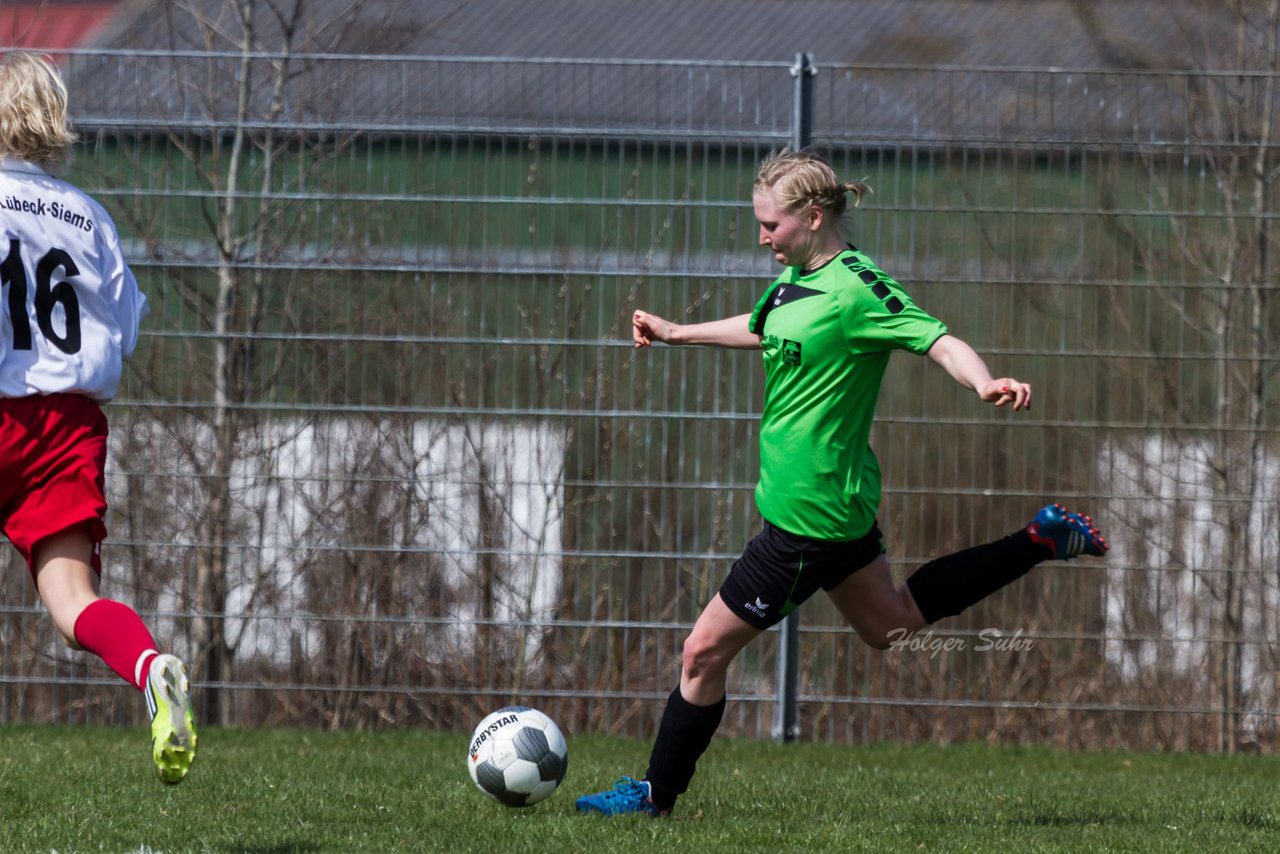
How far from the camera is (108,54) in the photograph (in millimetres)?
6609

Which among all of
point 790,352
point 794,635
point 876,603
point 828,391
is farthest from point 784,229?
point 794,635

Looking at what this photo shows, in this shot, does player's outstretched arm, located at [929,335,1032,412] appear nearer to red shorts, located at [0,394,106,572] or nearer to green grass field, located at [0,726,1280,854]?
green grass field, located at [0,726,1280,854]

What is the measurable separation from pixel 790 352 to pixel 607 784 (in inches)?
72.8

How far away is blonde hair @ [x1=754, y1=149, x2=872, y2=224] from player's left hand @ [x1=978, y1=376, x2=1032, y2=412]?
83 centimetres

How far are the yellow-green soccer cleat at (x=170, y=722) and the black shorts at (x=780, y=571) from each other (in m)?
1.57

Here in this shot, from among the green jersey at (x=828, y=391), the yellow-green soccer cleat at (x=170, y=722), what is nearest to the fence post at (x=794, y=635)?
the green jersey at (x=828, y=391)

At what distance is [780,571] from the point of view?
14.0ft

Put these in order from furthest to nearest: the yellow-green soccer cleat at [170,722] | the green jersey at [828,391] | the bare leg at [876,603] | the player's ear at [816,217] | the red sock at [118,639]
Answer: the bare leg at [876,603]
the player's ear at [816,217]
the green jersey at [828,391]
the red sock at [118,639]
the yellow-green soccer cleat at [170,722]

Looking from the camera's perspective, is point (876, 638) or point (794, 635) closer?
point (876, 638)

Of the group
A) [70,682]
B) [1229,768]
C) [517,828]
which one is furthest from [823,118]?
[517,828]

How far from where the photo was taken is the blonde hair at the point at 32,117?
3.72 metres

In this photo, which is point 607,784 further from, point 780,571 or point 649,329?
point 649,329

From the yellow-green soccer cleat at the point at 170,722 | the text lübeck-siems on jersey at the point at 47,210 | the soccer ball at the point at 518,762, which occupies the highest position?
the text lübeck-siems on jersey at the point at 47,210

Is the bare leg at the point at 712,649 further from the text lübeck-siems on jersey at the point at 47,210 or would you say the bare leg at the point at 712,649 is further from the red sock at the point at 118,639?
the text lübeck-siems on jersey at the point at 47,210
